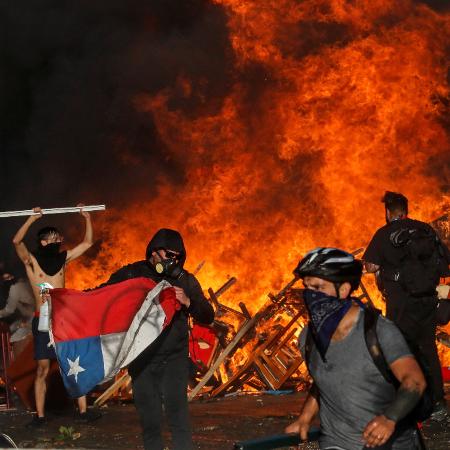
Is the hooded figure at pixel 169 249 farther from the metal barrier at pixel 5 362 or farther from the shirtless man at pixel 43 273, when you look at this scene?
the metal barrier at pixel 5 362

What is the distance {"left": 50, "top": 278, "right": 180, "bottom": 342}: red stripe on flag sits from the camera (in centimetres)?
652

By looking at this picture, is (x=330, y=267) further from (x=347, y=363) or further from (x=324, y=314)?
(x=347, y=363)

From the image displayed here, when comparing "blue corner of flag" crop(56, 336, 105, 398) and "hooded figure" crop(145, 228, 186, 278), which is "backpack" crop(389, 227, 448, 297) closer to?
"hooded figure" crop(145, 228, 186, 278)

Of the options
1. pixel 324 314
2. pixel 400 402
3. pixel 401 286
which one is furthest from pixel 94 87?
pixel 400 402

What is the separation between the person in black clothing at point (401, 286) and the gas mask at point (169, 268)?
A: 2442 mm

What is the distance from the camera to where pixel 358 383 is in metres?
3.98

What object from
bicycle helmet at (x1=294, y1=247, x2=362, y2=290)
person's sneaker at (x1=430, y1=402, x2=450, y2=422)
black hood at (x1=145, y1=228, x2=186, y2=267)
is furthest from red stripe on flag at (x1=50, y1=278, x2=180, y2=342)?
person's sneaker at (x1=430, y1=402, x2=450, y2=422)

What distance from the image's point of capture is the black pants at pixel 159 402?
628cm

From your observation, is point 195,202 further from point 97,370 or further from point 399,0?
point 97,370

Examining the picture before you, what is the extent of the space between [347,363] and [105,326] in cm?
291

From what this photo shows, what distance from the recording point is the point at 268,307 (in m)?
11.1

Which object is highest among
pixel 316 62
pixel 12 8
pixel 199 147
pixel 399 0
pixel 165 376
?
pixel 12 8

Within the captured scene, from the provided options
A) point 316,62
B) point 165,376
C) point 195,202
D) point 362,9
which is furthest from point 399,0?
point 165,376

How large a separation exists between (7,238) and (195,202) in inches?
164
